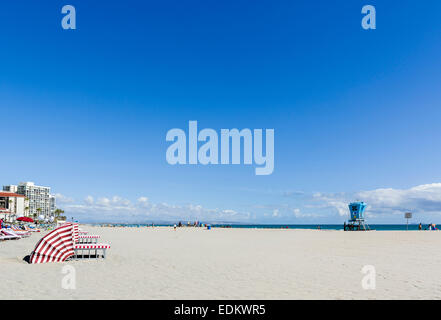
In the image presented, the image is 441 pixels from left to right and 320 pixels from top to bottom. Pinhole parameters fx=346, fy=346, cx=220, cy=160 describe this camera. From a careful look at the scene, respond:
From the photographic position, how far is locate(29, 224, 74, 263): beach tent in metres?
12.1

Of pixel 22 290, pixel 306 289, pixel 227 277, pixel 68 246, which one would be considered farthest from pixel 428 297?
pixel 68 246

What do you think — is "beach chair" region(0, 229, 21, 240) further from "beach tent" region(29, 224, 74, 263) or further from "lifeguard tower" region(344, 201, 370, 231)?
"lifeguard tower" region(344, 201, 370, 231)

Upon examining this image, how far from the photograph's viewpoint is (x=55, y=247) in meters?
12.3

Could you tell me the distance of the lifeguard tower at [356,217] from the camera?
71375mm

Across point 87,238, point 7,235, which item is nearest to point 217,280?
point 87,238

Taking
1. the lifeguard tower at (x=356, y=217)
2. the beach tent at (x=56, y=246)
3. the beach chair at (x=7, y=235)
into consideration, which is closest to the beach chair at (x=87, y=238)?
the beach tent at (x=56, y=246)

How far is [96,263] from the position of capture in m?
12.4

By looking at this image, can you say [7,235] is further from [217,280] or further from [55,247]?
[217,280]

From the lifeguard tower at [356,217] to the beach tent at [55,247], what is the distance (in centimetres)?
6685

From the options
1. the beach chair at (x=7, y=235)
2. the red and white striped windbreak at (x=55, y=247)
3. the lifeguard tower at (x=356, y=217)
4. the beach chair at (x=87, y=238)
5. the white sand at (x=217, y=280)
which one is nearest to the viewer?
the white sand at (x=217, y=280)

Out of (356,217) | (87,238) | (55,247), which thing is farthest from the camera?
(356,217)

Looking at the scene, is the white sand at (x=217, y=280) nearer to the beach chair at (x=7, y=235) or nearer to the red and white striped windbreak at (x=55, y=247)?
the red and white striped windbreak at (x=55, y=247)
